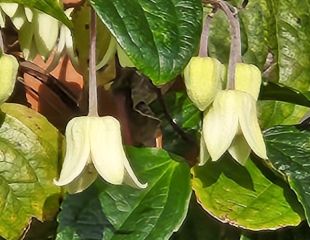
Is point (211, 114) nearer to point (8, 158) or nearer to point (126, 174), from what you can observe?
point (126, 174)

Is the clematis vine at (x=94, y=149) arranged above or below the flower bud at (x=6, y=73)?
below

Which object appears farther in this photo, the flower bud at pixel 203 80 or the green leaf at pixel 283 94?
the green leaf at pixel 283 94

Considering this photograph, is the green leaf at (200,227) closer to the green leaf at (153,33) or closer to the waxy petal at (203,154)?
the waxy petal at (203,154)

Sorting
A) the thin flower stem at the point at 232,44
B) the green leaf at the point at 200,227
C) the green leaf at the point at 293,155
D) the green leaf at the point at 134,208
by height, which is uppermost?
the thin flower stem at the point at 232,44

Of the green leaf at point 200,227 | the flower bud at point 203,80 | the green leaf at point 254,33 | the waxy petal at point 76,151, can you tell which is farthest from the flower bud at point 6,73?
the green leaf at point 254,33

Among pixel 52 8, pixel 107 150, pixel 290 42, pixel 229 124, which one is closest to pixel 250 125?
pixel 229 124

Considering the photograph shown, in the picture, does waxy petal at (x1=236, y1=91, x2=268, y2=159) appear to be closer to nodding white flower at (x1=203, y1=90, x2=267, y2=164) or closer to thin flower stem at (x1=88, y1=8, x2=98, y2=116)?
nodding white flower at (x1=203, y1=90, x2=267, y2=164)

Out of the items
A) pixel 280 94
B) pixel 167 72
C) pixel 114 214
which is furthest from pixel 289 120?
pixel 167 72

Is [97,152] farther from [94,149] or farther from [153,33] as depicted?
[153,33]
